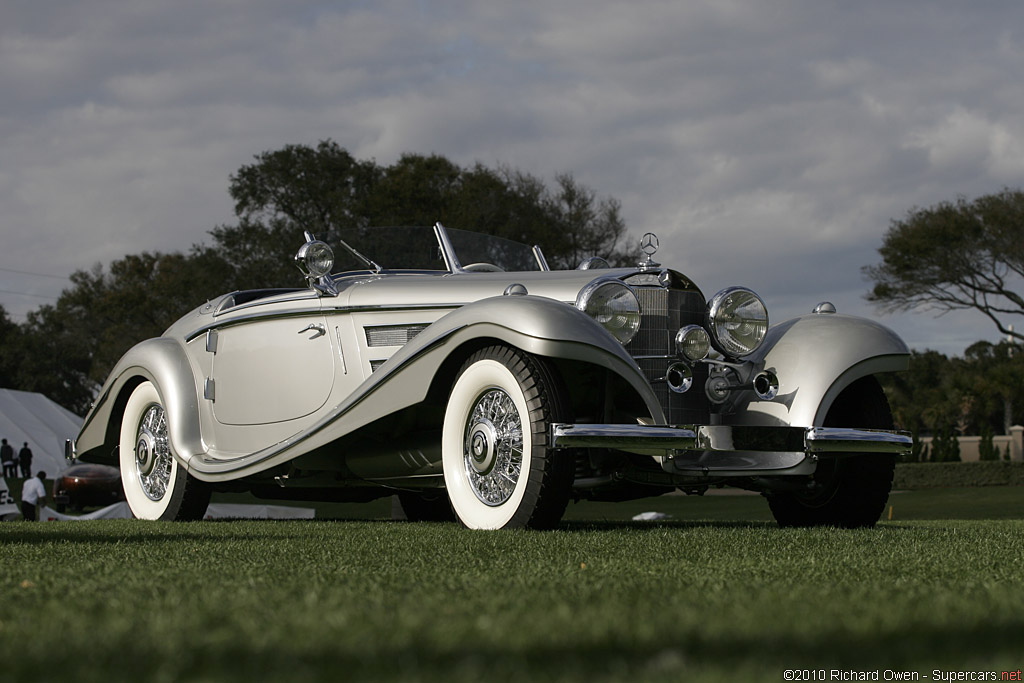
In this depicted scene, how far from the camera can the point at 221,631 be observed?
204 cm

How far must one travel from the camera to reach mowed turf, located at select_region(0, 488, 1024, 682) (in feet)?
5.77

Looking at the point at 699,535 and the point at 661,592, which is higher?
the point at 661,592

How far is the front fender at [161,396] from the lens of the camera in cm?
758

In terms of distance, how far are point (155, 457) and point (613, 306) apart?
412cm

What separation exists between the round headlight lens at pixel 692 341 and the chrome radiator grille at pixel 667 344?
9 centimetres

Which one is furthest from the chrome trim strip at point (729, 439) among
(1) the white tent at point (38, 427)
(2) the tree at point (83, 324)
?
(2) the tree at point (83, 324)

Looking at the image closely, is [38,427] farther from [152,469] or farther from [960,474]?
[960,474]

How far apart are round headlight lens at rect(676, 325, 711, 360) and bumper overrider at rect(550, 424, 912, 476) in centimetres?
56

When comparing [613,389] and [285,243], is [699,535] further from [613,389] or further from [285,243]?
[285,243]

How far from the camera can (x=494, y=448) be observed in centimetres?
537

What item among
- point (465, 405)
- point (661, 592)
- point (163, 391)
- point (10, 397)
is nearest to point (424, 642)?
point (661, 592)

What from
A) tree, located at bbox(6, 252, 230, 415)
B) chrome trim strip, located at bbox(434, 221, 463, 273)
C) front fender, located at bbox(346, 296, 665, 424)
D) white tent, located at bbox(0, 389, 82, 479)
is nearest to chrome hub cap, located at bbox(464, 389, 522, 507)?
front fender, located at bbox(346, 296, 665, 424)

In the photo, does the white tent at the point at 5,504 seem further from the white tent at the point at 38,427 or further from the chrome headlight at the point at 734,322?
the chrome headlight at the point at 734,322

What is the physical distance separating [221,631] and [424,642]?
0.41 metres
